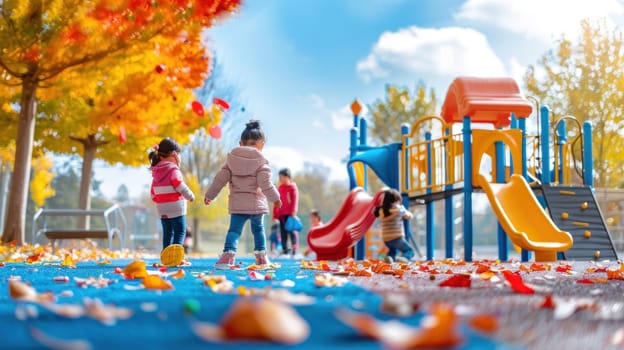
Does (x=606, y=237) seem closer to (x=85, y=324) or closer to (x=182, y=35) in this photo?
(x=182, y=35)

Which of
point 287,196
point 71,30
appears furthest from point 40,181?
point 287,196

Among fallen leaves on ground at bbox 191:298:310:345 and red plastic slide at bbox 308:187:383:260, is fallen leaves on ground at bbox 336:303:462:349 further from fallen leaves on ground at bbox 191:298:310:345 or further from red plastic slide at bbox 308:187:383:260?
red plastic slide at bbox 308:187:383:260

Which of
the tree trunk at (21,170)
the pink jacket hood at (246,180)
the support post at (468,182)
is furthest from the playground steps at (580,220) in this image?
the tree trunk at (21,170)

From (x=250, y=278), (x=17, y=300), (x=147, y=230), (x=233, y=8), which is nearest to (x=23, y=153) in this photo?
(x=233, y=8)

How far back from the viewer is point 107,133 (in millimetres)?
14719

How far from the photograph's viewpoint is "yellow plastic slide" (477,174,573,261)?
284 inches

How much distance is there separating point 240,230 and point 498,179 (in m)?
4.46

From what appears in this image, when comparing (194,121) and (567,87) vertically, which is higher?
(567,87)

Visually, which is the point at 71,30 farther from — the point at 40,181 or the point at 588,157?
the point at 40,181

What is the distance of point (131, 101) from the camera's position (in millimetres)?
12547

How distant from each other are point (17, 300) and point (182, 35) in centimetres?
820

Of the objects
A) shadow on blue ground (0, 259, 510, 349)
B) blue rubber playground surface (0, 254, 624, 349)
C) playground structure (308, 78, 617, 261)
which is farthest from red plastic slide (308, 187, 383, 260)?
shadow on blue ground (0, 259, 510, 349)

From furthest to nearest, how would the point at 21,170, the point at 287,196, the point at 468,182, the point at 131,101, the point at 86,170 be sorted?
the point at 86,170
the point at 131,101
the point at 287,196
the point at 21,170
the point at 468,182

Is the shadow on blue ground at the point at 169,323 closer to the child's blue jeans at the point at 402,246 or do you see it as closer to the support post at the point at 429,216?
the child's blue jeans at the point at 402,246
